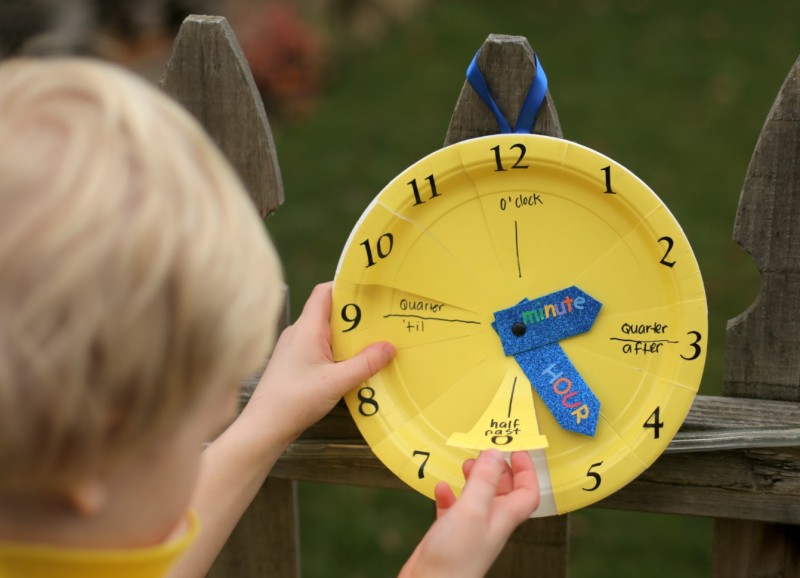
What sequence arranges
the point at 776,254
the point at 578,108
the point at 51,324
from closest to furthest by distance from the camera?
the point at 51,324 < the point at 776,254 < the point at 578,108

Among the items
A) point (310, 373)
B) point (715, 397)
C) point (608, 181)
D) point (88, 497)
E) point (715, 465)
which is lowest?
point (715, 465)

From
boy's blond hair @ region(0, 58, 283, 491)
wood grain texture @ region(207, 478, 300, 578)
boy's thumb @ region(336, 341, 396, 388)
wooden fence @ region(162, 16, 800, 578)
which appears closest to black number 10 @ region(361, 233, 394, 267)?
boy's thumb @ region(336, 341, 396, 388)

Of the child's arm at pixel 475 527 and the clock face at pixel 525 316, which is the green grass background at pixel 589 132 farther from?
the child's arm at pixel 475 527

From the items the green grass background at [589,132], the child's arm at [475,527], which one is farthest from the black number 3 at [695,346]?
the green grass background at [589,132]

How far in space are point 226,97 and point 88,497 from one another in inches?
35.8

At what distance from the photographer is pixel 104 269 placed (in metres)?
0.76

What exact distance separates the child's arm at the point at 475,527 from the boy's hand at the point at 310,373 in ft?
0.75

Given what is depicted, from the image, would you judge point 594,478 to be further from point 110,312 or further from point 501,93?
point 110,312

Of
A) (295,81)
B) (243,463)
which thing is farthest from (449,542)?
(295,81)

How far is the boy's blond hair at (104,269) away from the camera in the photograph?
0.74m

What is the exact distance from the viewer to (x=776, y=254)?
1.44 meters

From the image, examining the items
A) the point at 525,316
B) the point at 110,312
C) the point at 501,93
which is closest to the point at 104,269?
the point at 110,312

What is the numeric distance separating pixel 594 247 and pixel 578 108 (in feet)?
11.6

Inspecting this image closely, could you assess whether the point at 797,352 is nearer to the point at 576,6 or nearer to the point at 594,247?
the point at 594,247
